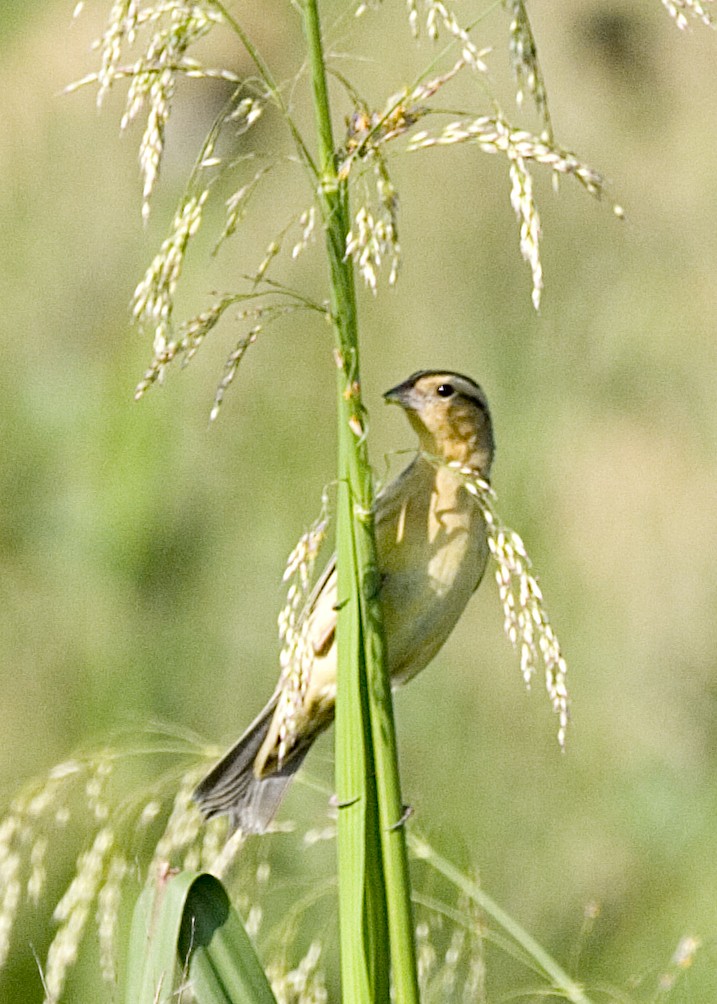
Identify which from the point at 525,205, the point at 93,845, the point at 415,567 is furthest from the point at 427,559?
the point at 525,205

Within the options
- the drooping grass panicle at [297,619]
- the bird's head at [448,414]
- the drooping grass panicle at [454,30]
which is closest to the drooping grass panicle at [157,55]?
the drooping grass panicle at [454,30]

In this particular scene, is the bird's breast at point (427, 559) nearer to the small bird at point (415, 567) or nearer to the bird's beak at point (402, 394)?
the small bird at point (415, 567)

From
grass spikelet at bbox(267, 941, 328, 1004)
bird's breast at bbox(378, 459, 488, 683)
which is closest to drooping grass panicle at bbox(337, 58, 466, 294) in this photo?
grass spikelet at bbox(267, 941, 328, 1004)

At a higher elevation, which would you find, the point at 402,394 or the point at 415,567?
the point at 402,394

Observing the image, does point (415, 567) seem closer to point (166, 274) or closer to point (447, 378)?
point (447, 378)

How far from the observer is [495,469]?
330 cm

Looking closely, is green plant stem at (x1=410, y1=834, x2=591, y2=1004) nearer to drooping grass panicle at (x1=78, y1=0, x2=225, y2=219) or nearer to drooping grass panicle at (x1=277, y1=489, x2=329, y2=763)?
drooping grass panicle at (x1=277, y1=489, x2=329, y2=763)

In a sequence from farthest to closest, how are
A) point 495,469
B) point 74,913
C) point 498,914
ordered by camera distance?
point 495,469 < point 498,914 < point 74,913

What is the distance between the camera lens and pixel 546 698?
329 centimetres

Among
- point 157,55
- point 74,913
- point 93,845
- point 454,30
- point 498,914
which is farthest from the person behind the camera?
point 498,914

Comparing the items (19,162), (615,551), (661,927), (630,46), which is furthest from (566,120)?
(661,927)

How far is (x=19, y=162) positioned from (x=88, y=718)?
4.50ft

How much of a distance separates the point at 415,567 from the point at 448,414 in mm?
293

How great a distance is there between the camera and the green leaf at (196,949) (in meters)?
1.17
